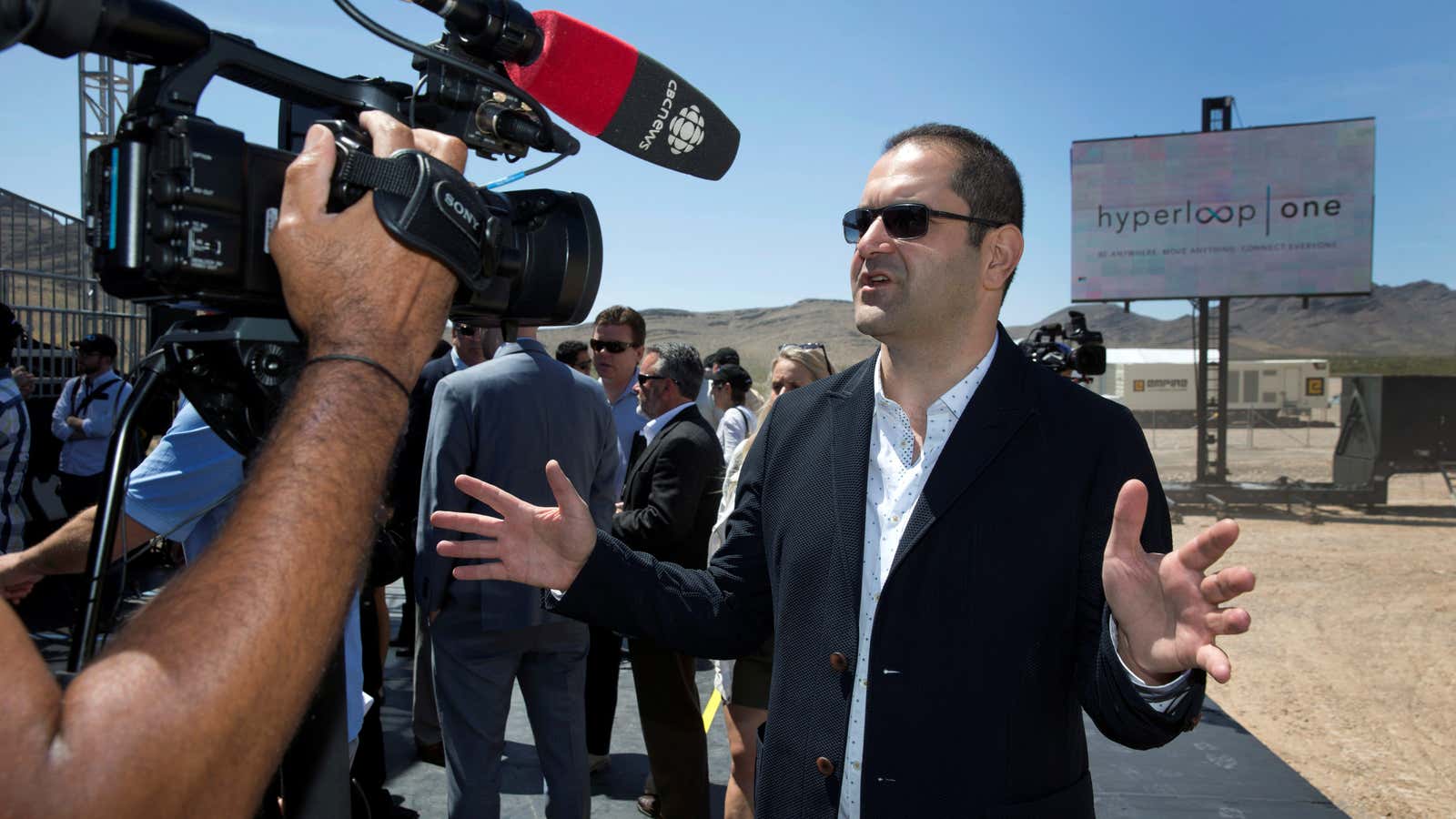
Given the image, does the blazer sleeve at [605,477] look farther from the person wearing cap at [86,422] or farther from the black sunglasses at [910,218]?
the person wearing cap at [86,422]

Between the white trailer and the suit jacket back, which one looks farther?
the white trailer

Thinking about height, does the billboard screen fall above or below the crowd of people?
above

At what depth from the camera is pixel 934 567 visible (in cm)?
179

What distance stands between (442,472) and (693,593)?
169 centimetres

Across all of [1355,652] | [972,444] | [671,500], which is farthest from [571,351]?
[1355,652]

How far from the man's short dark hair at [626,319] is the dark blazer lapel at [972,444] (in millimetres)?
3145

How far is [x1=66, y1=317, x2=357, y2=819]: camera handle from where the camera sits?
1.33 meters

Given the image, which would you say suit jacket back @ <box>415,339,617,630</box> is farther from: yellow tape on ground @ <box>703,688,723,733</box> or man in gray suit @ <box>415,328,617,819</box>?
yellow tape on ground @ <box>703,688,723,733</box>

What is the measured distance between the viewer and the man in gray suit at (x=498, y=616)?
3.27 meters

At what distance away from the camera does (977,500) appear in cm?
182

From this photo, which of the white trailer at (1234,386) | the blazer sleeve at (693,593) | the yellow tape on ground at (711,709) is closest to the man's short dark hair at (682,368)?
the yellow tape on ground at (711,709)

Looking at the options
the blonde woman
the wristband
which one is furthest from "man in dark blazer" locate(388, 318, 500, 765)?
the wristband

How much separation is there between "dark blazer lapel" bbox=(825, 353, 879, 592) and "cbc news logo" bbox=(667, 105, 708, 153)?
0.64m

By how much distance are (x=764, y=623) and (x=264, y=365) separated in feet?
3.98
